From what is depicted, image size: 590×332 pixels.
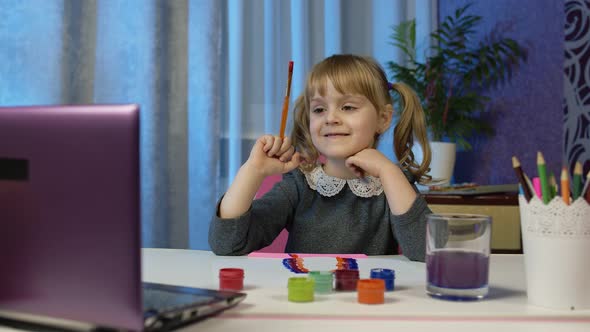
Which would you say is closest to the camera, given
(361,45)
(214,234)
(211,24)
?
(214,234)

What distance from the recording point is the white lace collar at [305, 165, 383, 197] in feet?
4.79

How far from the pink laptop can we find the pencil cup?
0.42 metres

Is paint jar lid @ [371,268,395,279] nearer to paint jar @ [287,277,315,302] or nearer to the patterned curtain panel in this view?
paint jar @ [287,277,315,302]

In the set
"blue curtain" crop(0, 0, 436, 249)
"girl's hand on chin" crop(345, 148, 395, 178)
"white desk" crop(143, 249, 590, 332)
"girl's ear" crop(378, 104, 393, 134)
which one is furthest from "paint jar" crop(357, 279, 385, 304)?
"blue curtain" crop(0, 0, 436, 249)

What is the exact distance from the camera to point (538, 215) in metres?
0.70

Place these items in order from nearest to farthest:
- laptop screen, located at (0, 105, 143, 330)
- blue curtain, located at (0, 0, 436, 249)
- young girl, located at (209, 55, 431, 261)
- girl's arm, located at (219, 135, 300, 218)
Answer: laptop screen, located at (0, 105, 143, 330)
girl's arm, located at (219, 135, 300, 218)
young girl, located at (209, 55, 431, 261)
blue curtain, located at (0, 0, 436, 249)

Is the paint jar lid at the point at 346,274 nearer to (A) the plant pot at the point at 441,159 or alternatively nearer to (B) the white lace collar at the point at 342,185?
(B) the white lace collar at the point at 342,185

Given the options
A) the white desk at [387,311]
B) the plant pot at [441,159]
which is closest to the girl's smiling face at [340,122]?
the white desk at [387,311]

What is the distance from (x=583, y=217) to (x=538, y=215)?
5 centimetres

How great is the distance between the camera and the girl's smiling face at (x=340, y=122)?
140cm

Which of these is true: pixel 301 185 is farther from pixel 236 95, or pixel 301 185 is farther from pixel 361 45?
pixel 361 45

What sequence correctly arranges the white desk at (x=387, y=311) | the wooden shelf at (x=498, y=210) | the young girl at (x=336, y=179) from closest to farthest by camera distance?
1. the white desk at (x=387, y=311)
2. the young girl at (x=336, y=179)
3. the wooden shelf at (x=498, y=210)

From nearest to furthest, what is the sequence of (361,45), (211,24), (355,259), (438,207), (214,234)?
(355,259)
(214,234)
(438,207)
(211,24)
(361,45)

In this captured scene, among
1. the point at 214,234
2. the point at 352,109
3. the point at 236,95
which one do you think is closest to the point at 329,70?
the point at 352,109
